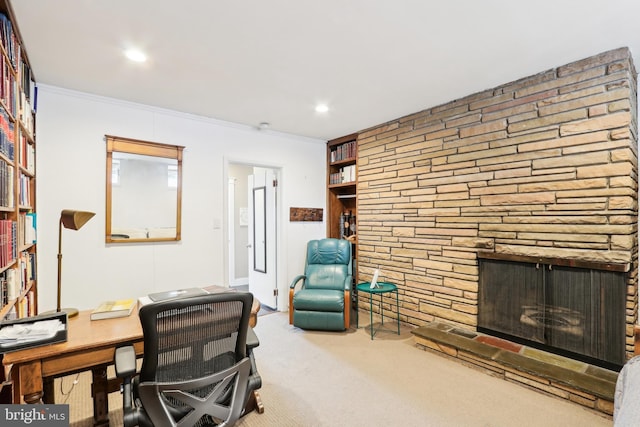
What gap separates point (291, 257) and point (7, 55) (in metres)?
3.39

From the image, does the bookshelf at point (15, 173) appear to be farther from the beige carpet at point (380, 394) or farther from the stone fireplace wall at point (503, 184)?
the stone fireplace wall at point (503, 184)

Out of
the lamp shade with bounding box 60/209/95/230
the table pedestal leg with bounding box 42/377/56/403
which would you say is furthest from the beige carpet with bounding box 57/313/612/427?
the lamp shade with bounding box 60/209/95/230

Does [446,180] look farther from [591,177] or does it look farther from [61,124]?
A: [61,124]

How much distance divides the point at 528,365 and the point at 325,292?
1.97 metres

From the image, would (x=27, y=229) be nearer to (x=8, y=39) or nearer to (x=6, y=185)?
(x=6, y=185)

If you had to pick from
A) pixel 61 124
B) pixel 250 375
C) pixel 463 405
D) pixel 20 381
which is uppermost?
pixel 61 124

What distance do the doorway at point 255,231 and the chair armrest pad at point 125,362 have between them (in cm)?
279

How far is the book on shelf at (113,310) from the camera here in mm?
1840

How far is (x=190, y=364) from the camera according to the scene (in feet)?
4.71

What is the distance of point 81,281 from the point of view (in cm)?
300

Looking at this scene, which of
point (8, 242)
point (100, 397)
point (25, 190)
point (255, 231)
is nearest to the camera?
point (8, 242)

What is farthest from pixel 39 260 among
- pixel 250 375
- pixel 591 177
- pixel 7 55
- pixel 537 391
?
pixel 591 177

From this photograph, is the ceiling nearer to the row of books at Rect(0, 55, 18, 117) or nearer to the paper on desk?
the row of books at Rect(0, 55, 18, 117)

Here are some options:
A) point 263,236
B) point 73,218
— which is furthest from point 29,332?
point 263,236
